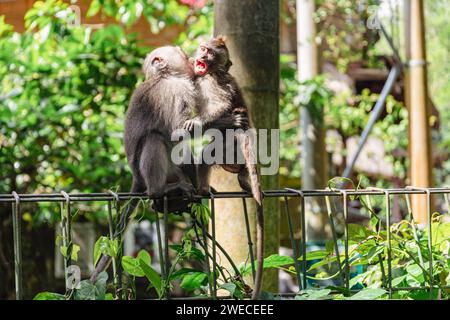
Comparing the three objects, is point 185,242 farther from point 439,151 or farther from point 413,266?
point 439,151

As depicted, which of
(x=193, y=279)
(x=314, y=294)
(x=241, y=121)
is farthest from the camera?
(x=241, y=121)

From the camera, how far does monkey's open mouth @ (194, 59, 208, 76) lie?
3.53 m

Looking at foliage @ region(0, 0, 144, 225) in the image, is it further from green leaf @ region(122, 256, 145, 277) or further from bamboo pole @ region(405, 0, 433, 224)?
green leaf @ region(122, 256, 145, 277)

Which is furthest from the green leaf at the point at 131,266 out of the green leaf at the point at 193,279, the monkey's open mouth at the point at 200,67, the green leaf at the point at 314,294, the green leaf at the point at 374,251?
the monkey's open mouth at the point at 200,67

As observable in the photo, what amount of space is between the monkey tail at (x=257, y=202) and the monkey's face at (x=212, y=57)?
49cm

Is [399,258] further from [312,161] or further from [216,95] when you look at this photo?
[312,161]

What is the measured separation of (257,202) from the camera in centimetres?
276

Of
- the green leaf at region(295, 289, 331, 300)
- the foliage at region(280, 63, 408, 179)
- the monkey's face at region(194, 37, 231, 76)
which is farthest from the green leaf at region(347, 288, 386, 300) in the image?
the foliage at region(280, 63, 408, 179)

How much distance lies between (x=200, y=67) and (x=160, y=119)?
34 cm

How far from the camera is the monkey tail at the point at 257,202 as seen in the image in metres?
2.51

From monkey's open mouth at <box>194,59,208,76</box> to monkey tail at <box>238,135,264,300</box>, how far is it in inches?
20.0

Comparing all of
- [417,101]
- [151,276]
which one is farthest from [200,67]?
[417,101]
